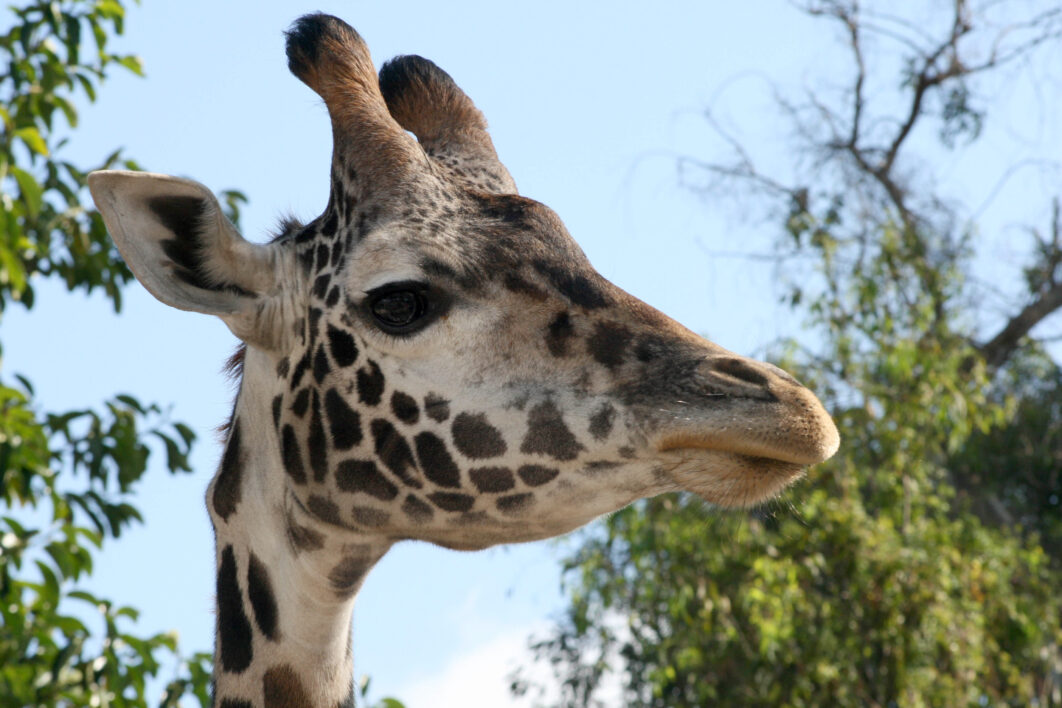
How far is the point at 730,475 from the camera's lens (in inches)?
102

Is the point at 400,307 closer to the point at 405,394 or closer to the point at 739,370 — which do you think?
the point at 405,394

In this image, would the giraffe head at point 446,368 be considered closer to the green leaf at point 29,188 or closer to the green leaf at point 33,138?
the green leaf at point 29,188

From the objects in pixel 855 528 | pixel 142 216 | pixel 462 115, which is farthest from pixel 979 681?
pixel 142 216

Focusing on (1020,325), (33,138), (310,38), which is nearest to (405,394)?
(310,38)

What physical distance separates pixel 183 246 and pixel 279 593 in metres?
0.86

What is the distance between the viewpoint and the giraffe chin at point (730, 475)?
2566 millimetres

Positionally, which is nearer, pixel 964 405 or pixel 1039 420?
pixel 964 405

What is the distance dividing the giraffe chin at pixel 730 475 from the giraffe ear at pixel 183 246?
1.13 metres

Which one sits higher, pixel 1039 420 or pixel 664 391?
pixel 1039 420

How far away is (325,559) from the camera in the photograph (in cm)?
296

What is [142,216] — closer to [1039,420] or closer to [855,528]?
[855,528]

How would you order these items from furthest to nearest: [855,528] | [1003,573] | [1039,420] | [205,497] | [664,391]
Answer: [1039,420] < [1003,573] < [855,528] < [205,497] < [664,391]

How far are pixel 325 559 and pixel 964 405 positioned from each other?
6.85 m

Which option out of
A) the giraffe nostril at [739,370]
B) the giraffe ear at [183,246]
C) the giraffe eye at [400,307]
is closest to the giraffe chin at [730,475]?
the giraffe nostril at [739,370]
